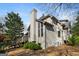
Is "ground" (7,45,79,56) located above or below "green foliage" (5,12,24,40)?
below

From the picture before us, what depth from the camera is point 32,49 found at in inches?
90.2

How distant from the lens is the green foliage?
2287 millimetres

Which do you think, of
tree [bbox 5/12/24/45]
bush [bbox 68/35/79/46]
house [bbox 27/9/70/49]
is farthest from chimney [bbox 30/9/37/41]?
bush [bbox 68/35/79/46]

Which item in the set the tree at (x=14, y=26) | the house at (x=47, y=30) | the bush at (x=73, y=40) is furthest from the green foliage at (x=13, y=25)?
the bush at (x=73, y=40)

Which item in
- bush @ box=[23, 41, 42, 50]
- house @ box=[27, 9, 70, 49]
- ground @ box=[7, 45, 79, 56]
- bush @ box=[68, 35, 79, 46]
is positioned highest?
house @ box=[27, 9, 70, 49]

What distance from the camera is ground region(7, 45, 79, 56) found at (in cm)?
226

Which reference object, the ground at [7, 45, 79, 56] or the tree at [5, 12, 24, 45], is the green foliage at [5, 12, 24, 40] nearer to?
the tree at [5, 12, 24, 45]

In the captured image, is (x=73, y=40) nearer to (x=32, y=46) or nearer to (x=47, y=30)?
(x=47, y=30)

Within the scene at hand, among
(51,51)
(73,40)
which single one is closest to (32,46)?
(51,51)

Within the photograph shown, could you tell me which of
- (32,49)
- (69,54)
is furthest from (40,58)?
(69,54)

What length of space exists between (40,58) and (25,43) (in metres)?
0.23

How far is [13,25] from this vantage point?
2301 millimetres

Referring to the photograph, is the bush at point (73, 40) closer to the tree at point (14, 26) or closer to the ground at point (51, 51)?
the ground at point (51, 51)

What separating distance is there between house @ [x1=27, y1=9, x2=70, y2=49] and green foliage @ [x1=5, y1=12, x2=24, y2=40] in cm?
10
